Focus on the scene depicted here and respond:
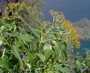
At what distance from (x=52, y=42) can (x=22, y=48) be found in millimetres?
106

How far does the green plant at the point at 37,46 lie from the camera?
2.51 feet

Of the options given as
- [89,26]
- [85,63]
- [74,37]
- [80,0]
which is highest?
[80,0]

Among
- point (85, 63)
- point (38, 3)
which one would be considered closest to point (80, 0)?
point (38, 3)

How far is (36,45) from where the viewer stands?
2.75ft

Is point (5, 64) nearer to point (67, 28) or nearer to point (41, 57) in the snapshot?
point (41, 57)

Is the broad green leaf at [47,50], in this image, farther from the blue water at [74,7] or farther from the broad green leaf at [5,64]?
the blue water at [74,7]

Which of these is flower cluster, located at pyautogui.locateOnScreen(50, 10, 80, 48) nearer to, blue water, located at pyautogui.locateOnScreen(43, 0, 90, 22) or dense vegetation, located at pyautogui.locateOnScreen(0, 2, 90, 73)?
dense vegetation, located at pyautogui.locateOnScreen(0, 2, 90, 73)

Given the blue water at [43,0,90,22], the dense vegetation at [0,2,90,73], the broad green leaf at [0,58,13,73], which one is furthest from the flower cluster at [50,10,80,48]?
the blue water at [43,0,90,22]

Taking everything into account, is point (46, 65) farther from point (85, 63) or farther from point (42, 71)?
point (85, 63)

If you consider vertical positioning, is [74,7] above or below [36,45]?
above

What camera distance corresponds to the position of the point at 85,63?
4.09 ft

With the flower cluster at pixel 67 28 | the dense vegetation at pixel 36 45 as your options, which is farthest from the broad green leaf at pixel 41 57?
the flower cluster at pixel 67 28

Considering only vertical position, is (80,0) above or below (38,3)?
above

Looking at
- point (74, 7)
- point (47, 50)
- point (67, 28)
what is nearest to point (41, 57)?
point (47, 50)
